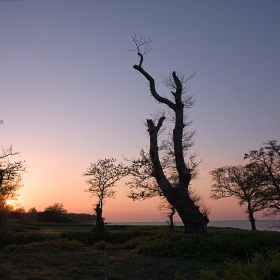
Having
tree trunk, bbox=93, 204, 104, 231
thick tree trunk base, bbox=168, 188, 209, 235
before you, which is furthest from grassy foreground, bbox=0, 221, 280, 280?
tree trunk, bbox=93, 204, 104, 231

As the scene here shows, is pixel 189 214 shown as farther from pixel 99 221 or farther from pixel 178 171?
pixel 99 221

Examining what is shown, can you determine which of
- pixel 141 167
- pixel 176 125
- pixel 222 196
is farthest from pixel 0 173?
pixel 222 196

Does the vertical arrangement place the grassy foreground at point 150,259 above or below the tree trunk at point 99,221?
below

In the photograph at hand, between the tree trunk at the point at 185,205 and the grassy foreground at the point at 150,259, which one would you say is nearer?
the grassy foreground at the point at 150,259

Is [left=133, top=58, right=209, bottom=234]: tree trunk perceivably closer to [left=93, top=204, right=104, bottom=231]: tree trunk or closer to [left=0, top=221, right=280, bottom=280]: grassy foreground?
[left=0, top=221, right=280, bottom=280]: grassy foreground

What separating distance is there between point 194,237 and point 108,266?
3.69m

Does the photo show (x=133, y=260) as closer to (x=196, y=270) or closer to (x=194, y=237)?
(x=196, y=270)

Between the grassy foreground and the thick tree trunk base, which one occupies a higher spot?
the thick tree trunk base

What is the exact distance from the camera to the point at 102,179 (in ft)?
109

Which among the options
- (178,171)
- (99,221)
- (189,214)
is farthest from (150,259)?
(99,221)

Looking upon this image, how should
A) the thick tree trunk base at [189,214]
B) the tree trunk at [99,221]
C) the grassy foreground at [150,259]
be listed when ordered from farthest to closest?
the tree trunk at [99,221], the thick tree trunk base at [189,214], the grassy foreground at [150,259]

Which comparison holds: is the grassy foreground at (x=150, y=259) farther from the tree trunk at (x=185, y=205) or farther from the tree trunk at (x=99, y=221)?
the tree trunk at (x=99, y=221)

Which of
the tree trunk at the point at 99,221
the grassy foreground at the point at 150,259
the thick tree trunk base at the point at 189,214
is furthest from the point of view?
the tree trunk at the point at 99,221

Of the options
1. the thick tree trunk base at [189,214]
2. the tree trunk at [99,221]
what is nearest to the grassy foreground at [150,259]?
the thick tree trunk base at [189,214]
